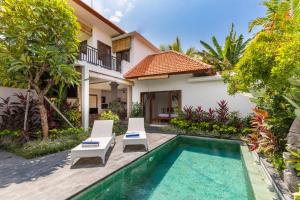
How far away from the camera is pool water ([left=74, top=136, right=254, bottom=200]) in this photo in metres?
4.82

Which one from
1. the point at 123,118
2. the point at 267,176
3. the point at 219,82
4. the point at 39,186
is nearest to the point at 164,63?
the point at 219,82

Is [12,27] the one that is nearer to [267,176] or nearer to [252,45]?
[252,45]

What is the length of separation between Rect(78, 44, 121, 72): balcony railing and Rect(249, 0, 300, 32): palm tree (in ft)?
35.1

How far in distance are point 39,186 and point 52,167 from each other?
150cm

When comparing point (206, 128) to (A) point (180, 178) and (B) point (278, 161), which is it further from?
(A) point (180, 178)

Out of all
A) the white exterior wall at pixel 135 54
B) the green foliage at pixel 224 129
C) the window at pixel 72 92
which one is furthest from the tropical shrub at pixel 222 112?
the window at pixel 72 92

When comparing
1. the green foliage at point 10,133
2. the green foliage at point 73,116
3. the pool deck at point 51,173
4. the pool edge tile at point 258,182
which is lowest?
the pool edge tile at point 258,182

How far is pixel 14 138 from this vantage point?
874 centimetres

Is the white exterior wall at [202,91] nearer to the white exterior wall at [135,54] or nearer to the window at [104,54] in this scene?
the white exterior wall at [135,54]

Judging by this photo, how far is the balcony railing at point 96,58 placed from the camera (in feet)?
41.4

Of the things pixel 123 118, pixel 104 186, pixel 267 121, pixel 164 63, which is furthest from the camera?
pixel 123 118

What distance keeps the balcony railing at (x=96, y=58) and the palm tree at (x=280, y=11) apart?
10686 millimetres

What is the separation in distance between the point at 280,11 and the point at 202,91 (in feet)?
30.5

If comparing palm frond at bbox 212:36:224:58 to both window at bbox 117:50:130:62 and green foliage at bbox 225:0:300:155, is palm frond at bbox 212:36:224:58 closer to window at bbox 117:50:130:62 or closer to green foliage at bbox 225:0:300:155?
window at bbox 117:50:130:62
